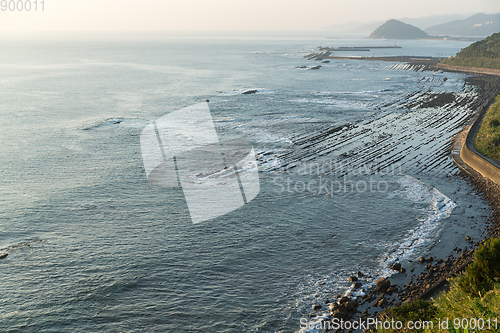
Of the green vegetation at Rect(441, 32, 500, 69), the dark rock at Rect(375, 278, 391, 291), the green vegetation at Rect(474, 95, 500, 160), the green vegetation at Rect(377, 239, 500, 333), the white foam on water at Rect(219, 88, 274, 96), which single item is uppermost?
the green vegetation at Rect(441, 32, 500, 69)

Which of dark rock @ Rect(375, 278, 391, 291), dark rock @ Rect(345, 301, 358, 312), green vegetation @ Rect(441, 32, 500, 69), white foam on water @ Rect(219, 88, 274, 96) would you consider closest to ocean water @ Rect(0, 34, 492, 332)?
dark rock @ Rect(375, 278, 391, 291)

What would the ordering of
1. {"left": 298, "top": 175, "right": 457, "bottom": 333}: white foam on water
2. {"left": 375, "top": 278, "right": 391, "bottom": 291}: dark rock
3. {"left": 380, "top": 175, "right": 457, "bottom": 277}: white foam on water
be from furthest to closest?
1. {"left": 380, "top": 175, "right": 457, "bottom": 277}: white foam on water
2. {"left": 298, "top": 175, "right": 457, "bottom": 333}: white foam on water
3. {"left": 375, "top": 278, "right": 391, "bottom": 291}: dark rock

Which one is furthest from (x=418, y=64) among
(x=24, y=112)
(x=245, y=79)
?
(x=24, y=112)

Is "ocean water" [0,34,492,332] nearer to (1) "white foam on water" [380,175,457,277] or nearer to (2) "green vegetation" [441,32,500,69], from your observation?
(1) "white foam on water" [380,175,457,277]

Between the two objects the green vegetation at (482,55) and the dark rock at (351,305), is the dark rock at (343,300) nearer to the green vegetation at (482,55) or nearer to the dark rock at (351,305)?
the dark rock at (351,305)

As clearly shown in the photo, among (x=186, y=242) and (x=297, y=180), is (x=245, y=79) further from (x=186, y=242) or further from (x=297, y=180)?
(x=186, y=242)

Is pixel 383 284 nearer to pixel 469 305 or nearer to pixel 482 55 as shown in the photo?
pixel 469 305

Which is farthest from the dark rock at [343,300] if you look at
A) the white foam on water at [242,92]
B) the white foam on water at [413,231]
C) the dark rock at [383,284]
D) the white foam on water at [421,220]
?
the white foam on water at [242,92]

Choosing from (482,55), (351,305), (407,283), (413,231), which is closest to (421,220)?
(413,231)
